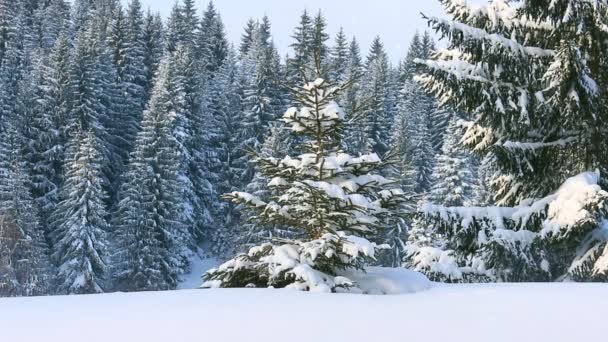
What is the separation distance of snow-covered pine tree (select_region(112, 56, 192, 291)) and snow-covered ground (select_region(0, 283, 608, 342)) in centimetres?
3524

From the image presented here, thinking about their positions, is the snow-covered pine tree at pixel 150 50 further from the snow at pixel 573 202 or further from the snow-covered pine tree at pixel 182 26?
the snow at pixel 573 202

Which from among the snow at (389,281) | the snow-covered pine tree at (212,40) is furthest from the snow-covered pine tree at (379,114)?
the snow at (389,281)

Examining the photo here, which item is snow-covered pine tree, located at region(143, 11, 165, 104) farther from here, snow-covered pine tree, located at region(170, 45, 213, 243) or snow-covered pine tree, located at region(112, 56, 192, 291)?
snow-covered pine tree, located at region(112, 56, 192, 291)

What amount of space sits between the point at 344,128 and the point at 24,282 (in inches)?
1276

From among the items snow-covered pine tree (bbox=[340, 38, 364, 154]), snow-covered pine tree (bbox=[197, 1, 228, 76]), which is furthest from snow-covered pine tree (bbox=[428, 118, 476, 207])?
snow-covered pine tree (bbox=[197, 1, 228, 76])

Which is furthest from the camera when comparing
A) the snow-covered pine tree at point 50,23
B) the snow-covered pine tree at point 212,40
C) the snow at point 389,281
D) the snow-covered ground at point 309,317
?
the snow-covered pine tree at point 212,40

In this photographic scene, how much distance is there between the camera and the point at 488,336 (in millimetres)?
3398

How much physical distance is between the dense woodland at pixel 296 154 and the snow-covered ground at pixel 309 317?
158 cm

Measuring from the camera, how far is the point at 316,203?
284 inches

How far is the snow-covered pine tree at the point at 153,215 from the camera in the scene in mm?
39812

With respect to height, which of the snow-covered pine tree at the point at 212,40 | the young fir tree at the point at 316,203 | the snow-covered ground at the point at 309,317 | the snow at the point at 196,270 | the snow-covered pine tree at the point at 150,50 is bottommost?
the snow at the point at 196,270

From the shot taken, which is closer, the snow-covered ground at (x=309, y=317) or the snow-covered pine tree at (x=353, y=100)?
the snow-covered ground at (x=309, y=317)

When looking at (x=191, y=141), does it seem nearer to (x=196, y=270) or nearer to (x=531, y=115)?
(x=196, y=270)

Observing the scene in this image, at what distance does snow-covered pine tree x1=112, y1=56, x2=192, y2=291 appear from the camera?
3981 centimetres
